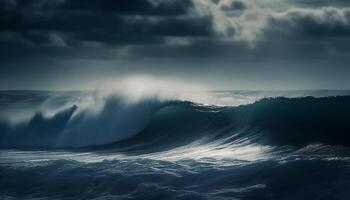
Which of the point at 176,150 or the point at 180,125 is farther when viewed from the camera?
the point at 180,125

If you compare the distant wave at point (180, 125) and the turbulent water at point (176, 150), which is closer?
the turbulent water at point (176, 150)

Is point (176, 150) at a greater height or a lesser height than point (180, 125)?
lesser

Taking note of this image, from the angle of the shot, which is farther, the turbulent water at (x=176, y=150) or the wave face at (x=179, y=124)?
the wave face at (x=179, y=124)

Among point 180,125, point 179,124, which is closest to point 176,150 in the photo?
point 180,125

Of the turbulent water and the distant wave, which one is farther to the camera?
the distant wave

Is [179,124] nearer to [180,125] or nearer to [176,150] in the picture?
[180,125]

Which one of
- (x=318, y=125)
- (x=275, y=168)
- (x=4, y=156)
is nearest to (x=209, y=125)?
(x=318, y=125)
